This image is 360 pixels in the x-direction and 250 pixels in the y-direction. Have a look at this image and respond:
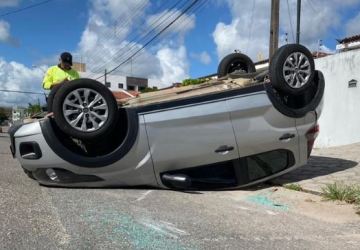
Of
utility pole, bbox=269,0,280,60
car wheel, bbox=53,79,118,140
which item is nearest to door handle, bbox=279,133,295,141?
car wheel, bbox=53,79,118,140

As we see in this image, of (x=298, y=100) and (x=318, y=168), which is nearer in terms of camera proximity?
(x=298, y=100)

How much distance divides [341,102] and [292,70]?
808 cm

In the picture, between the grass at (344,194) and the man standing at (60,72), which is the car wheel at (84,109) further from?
the grass at (344,194)

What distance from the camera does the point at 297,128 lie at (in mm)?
7352

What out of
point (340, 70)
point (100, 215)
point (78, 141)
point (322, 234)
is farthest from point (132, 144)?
point (340, 70)

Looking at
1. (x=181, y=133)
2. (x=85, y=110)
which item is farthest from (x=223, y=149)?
(x=85, y=110)

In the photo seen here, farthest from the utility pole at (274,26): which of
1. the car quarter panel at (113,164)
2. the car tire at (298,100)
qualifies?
the car quarter panel at (113,164)

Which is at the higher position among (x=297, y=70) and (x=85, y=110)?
(x=297, y=70)

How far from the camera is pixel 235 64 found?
9.04m

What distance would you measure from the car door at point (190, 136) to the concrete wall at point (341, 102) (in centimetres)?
833

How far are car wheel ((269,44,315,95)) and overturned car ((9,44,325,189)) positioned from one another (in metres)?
0.01

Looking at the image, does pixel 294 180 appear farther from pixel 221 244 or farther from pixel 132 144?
pixel 221 244

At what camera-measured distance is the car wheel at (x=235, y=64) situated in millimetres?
8953

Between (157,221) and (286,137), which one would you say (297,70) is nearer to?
(286,137)
